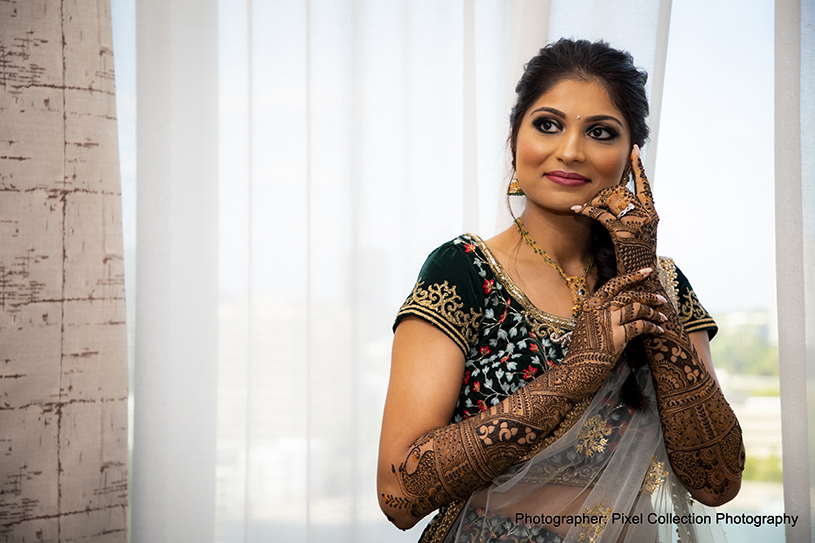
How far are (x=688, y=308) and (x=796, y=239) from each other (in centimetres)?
68

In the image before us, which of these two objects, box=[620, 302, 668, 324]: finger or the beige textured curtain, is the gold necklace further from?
the beige textured curtain

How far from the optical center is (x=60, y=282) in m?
1.53

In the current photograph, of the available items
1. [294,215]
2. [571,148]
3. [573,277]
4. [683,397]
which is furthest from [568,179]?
[294,215]

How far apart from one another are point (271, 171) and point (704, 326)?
122 centimetres

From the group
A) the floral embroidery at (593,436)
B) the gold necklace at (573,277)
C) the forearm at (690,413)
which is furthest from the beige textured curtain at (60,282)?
the forearm at (690,413)

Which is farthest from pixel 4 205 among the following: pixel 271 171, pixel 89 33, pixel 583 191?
pixel 583 191

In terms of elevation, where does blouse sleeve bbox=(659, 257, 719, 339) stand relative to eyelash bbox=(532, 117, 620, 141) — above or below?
below

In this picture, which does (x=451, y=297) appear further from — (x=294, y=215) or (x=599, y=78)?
(x=294, y=215)

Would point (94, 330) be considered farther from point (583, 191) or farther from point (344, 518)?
point (583, 191)

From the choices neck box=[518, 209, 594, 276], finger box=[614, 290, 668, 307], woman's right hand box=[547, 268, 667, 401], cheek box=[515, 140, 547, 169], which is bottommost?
woman's right hand box=[547, 268, 667, 401]

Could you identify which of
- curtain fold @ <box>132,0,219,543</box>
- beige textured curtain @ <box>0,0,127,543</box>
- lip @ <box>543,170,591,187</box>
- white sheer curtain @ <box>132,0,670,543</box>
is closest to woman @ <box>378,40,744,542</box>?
lip @ <box>543,170,591,187</box>

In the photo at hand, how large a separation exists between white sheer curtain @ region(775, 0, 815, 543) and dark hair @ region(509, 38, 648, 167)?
752 millimetres

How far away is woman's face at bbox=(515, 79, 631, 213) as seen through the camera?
105 cm

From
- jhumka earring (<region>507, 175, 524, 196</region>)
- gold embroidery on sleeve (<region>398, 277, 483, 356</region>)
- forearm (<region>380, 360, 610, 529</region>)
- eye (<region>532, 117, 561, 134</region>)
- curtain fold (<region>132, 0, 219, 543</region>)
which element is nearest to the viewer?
forearm (<region>380, 360, 610, 529</region>)
